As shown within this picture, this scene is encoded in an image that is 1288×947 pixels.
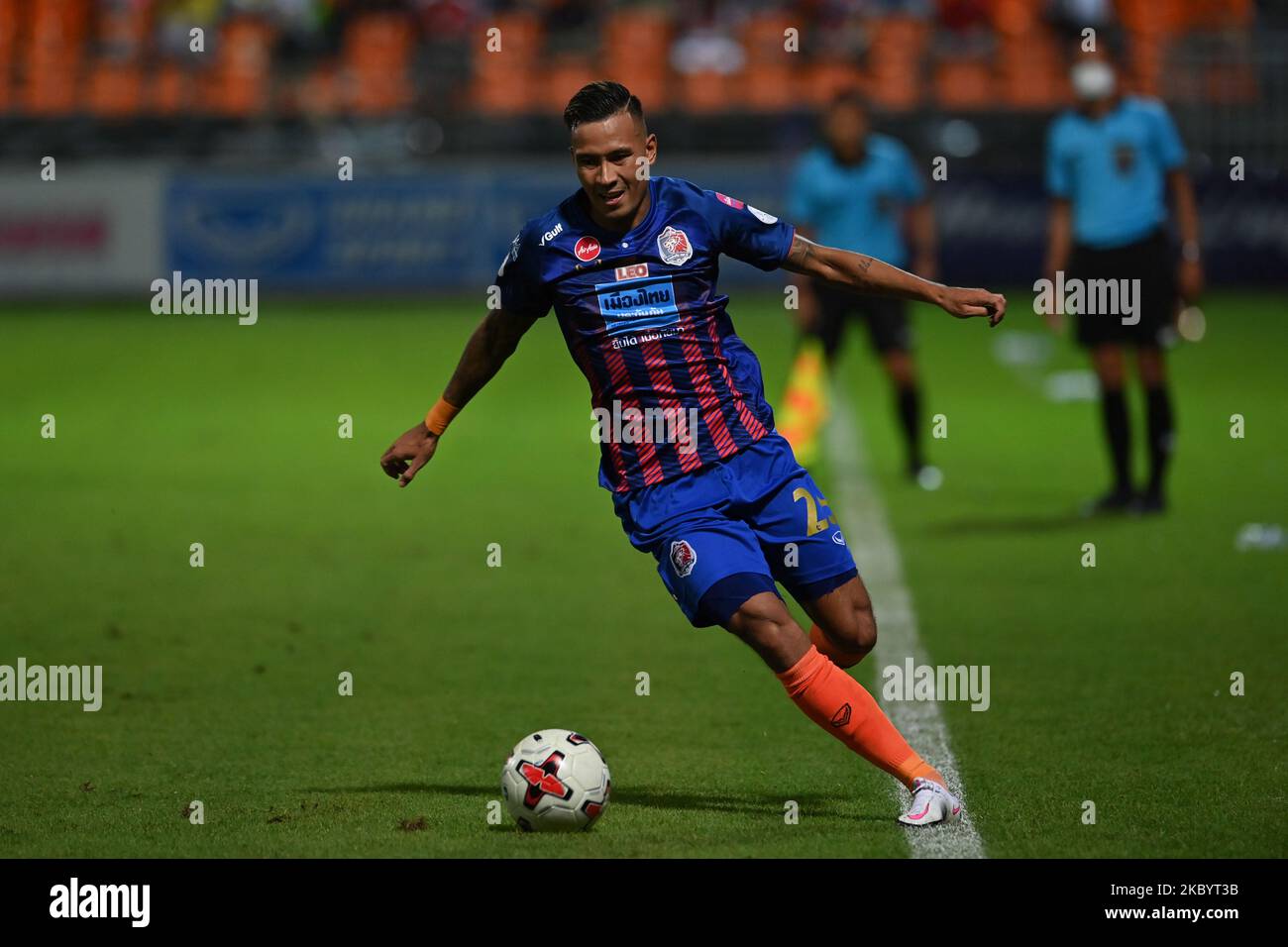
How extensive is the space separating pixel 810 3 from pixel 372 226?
636 cm

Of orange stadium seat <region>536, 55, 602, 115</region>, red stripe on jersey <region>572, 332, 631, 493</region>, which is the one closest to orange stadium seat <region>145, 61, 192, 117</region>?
orange stadium seat <region>536, 55, 602, 115</region>

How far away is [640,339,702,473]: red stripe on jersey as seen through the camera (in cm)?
569

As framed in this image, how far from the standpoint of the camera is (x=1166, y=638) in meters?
8.02

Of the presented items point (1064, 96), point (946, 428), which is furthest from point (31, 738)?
point (1064, 96)

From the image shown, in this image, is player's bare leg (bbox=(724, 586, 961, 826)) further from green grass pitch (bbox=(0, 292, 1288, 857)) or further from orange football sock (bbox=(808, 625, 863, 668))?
orange football sock (bbox=(808, 625, 863, 668))

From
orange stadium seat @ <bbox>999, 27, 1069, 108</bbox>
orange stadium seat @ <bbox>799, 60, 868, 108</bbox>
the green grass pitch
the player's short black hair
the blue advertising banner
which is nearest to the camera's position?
the player's short black hair

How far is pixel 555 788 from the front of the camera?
5.38 metres

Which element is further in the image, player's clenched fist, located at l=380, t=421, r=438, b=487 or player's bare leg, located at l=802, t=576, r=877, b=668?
player's clenched fist, located at l=380, t=421, r=438, b=487

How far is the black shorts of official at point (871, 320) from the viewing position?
1234 centimetres

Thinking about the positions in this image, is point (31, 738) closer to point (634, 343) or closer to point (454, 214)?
point (634, 343)

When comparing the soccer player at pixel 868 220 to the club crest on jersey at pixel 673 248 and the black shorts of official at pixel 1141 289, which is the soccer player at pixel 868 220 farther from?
the club crest on jersey at pixel 673 248

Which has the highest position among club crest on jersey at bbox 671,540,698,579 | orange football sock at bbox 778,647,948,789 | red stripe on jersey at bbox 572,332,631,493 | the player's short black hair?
the player's short black hair

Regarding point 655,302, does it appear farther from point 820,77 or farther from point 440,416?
point 820,77

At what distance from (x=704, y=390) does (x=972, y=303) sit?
782mm
